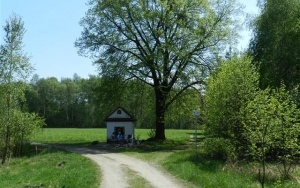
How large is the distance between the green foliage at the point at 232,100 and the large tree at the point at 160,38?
12.3m

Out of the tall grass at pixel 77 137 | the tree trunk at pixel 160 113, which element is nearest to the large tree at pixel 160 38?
the tree trunk at pixel 160 113

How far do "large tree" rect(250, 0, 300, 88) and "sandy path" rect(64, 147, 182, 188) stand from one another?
1172 centimetres

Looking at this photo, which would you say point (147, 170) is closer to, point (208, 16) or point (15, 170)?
point (15, 170)

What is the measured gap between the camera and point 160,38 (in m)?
39.4

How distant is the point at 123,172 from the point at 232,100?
868 centimetres

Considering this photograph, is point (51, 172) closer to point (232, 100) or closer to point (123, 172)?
point (123, 172)

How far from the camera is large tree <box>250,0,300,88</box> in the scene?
28.4m

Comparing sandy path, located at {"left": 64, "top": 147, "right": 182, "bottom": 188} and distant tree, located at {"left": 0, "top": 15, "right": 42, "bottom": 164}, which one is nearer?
sandy path, located at {"left": 64, "top": 147, "right": 182, "bottom": 188}

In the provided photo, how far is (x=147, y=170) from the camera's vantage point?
21.8 m

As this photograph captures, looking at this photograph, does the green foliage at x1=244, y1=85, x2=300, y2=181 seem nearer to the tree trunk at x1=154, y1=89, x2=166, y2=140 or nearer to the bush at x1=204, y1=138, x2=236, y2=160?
the bush at x1=204, y1=138, x2=236, y2=160

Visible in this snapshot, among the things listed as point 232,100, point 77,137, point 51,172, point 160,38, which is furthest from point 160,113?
point 51,172

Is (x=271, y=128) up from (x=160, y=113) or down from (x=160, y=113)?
down

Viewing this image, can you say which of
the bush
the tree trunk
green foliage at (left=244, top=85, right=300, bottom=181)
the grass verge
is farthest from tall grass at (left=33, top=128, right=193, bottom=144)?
green foliage at (left=244, top=85, right=300, bottom=181)

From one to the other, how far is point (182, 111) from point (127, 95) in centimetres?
683
